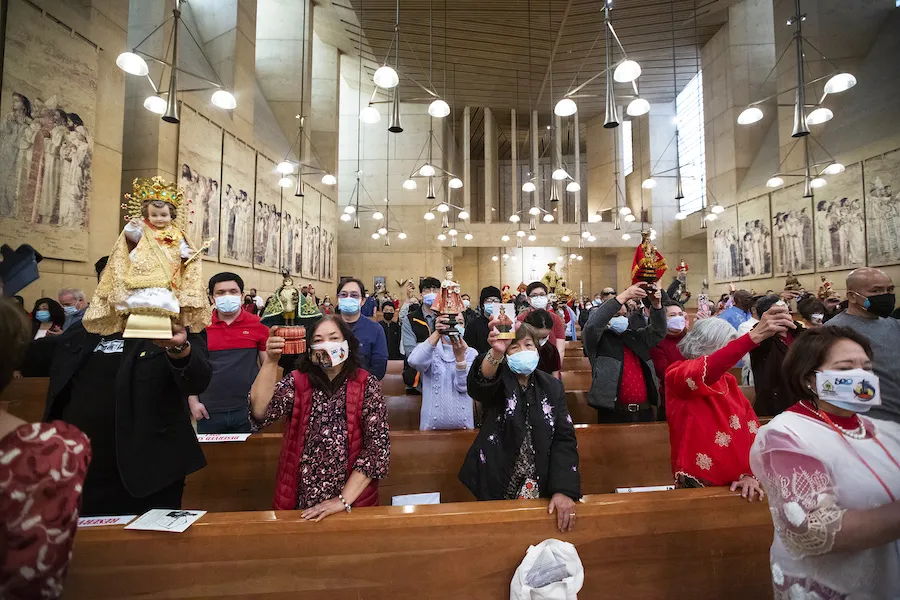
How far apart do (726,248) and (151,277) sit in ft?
58.2

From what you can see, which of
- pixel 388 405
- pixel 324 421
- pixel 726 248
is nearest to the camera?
pixel 324 421

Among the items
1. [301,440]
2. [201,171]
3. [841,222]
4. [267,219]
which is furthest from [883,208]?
[201,171]

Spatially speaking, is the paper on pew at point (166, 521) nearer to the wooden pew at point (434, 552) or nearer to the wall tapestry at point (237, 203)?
the wooden pew at point (434, 552)

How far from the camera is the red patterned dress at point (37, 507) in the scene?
2.74 feet

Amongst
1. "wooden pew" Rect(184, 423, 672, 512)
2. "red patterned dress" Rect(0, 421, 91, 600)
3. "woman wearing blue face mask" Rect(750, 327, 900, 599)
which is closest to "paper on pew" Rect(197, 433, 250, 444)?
"wooden pew" Rect(184, 423, 672, 512)

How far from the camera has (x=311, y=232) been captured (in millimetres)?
14672

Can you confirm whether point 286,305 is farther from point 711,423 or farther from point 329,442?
point 711,423

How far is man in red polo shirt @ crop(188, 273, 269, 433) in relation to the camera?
3127 mm

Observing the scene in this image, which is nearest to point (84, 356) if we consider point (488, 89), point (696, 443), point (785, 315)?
point (696, 443)

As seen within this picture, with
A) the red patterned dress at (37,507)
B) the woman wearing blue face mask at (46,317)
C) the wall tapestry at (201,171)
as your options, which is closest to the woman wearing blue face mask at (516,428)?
the red patterned dress at (37,507)

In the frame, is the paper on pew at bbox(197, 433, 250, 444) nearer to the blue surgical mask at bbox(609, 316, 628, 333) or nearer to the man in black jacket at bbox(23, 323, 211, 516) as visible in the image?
the man in black jacket at bbox(23, 323, 211, 516)

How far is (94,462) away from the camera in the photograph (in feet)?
6.17

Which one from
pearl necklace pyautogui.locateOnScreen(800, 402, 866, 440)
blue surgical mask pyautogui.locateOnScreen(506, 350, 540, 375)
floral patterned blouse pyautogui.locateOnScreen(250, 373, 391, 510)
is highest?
blue surgical mask pyautogui.locateOnScreen(506, 350, 540, 375)

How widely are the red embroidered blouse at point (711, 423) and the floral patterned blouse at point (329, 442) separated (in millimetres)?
1520
